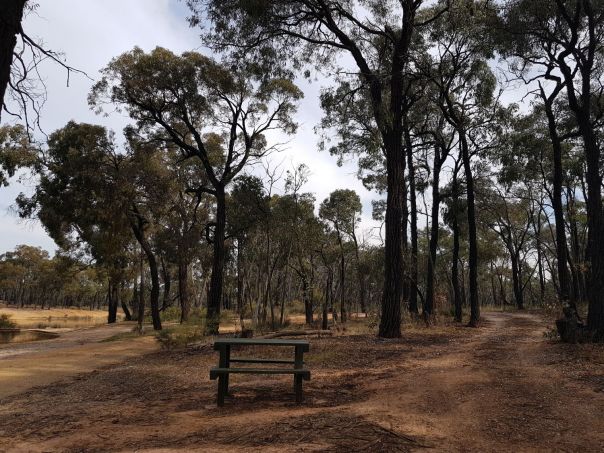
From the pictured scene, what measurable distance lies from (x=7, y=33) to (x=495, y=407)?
6.14 meters

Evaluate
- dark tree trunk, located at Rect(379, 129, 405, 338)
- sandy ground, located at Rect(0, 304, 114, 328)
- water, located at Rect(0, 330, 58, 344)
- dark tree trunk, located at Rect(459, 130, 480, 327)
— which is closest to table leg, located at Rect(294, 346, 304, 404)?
dark tree trunk, located at Rect(379, 129, 405, 338)

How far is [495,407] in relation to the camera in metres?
5.28

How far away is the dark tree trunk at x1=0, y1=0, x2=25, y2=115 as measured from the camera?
4105 mm

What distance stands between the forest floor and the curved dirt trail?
14 millimetres

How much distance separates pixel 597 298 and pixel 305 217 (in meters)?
16.6

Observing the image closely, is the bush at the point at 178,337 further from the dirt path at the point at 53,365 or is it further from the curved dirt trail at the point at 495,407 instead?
the curved dirt trail at the point at 495,407

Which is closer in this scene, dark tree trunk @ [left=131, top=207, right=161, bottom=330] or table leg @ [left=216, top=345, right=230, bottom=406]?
table leg @ [left=216, top=345, right=230, bottom=406]

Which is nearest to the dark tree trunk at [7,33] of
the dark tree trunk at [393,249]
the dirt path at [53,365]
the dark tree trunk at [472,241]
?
the dirt path at [53,365]

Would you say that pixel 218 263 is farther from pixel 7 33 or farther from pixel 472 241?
pixel 7 33

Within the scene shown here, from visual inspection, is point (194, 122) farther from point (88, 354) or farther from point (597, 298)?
point (597, 298)

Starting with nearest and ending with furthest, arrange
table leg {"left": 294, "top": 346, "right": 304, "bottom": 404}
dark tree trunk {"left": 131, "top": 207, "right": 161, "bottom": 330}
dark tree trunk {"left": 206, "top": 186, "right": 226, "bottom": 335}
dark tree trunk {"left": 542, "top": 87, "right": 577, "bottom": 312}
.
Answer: table leg {"left": 294, "top": 346, "right": 304, "bottom": 404} → dark tree trunk {"left": 542, "top": 87, "right": 577, "bottom": 312} → dark tree trunk {"left": 206, "top": 186, "right": 226, "bottom": 335} → dark tree trunk {"left": 131, "top": 207, "right": 161, "bottom": 330}

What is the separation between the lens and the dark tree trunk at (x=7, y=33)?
4105 millimetres

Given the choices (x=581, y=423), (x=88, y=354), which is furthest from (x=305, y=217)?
(x=581, y=423)

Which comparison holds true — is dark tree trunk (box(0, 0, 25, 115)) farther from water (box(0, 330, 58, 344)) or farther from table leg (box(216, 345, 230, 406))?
water (box(0, 330, 58, 344))
